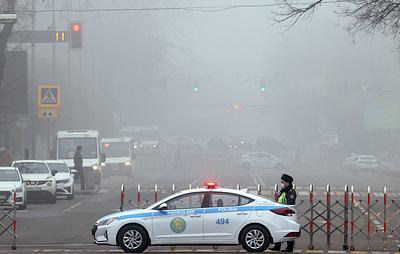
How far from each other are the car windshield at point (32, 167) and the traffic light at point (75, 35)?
6019mm

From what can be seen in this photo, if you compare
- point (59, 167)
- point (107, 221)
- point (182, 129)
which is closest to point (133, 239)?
point (107, 221)

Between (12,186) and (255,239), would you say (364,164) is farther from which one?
(255,239)

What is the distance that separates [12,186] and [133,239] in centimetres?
1155

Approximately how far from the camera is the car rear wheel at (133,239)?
16.7 metres

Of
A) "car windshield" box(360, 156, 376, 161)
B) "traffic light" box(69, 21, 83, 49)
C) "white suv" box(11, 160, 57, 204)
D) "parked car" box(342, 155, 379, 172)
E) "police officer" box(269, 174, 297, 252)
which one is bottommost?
"parked car" box(342, 155, 379, 172)

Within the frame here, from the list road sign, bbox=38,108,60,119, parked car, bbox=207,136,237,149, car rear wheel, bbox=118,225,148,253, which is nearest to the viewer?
car rear wheel, bbox=118,225,148,253

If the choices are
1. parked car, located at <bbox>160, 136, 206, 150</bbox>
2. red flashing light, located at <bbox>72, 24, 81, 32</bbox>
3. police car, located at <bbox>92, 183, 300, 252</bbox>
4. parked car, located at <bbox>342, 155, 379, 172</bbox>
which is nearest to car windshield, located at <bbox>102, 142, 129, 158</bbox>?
red flashing light, located at <bbox>72, 24, 81, 32</bbox>

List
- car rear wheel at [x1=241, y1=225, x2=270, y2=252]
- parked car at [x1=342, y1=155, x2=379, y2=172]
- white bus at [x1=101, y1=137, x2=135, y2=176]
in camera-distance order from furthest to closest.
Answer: parked car at [x1=342, y1=155, x2=379, y2=172]
white bus at [x1=101, y1=137, x2=135, y2=176]
car rear wheel at [x1=241, y1=225, x2=270, y2=252]

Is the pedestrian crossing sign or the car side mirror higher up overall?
the pedestrian crossing sign

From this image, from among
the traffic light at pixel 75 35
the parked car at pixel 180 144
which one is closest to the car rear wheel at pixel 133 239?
the traffic light at pixel 75 35

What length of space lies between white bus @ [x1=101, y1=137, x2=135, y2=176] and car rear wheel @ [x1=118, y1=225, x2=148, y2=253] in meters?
37.3

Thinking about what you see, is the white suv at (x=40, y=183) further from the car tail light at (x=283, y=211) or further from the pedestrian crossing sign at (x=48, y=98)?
the car tail light at (x=283, y=211)

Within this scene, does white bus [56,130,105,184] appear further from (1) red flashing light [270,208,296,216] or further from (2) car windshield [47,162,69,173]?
(1) red flashing light [270,208,296,216]

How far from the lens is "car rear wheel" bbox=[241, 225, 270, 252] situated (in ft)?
54.0
